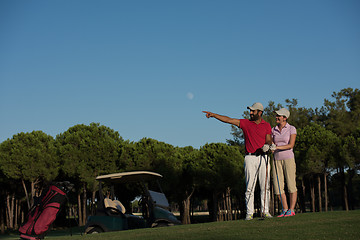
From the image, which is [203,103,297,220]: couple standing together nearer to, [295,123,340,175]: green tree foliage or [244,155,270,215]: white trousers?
[244,155,270,215]: white trousers

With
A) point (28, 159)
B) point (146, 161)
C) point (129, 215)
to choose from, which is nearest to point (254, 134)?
point (129, 215)

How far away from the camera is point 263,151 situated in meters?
8.51

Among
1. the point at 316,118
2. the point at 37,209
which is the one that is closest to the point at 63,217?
the point at 316,118

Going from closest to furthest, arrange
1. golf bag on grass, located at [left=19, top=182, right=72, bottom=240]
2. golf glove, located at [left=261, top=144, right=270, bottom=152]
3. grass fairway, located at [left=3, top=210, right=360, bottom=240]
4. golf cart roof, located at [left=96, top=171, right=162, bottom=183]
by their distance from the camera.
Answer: grass fairway, located at [left=3, top=210, right=360, bottom=240] → golf glove, located at [left=261, top=144, right=270, bottom=152] → golf bag on grass, located at [left=19, top=182, right=72, bottom=240] → golf cart roof, located at [left=96, top=171, right=162, bottom=183]

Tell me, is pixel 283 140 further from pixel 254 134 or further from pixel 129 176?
pixel 129 176

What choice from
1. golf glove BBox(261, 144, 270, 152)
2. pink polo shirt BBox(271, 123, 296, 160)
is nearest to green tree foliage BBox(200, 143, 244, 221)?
pink polo shirt BBox(271, 123, 296, 160)

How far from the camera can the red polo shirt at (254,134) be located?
854 cm

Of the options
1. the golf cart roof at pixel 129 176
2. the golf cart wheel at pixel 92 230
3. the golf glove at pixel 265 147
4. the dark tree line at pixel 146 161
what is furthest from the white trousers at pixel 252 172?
the dark tree line at pixel 146 161

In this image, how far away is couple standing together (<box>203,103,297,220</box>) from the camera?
8508 mm

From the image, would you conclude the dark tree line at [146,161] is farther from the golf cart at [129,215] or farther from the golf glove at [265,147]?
the golf glove at [265,147]

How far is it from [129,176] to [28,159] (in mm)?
27021

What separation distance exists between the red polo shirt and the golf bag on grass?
4.18 metres

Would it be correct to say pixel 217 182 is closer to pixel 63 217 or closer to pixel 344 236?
pixel 63 217

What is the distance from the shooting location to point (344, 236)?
5590 mm
